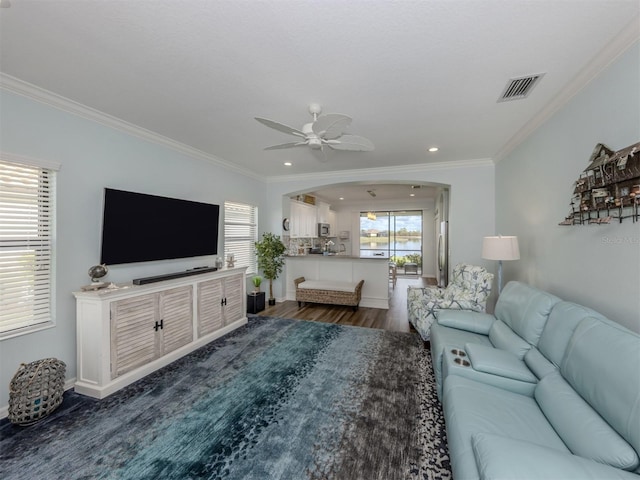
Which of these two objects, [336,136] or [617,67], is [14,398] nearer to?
[336,136]

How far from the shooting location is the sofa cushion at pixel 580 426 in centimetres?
106

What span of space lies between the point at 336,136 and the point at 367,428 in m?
2.45

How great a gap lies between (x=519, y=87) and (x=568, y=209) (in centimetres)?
116

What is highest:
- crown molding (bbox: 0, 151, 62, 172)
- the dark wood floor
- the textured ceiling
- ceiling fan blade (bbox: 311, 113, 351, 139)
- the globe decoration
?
the textured ceiling

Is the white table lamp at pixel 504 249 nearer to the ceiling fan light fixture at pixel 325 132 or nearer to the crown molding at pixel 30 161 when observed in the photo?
the ceiling fan light fixture at pixel 325 132

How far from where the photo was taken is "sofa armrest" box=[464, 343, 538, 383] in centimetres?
176

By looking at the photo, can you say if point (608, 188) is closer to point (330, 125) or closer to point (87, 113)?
point (330, 125)

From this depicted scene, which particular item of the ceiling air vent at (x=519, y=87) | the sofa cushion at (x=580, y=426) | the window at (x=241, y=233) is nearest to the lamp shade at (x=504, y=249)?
the ceiling air vent at (x=519, y=87)

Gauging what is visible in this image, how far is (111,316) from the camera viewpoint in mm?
2500

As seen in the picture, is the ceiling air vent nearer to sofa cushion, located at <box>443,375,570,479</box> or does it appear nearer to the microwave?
sofa cushion, located at <box>443,375,570,479</box>

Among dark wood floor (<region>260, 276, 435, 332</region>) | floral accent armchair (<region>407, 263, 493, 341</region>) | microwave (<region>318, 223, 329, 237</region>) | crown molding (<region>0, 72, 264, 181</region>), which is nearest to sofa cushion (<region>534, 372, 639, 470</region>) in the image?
floral accent armchair (<region>407, 263, 493, 341</region>)

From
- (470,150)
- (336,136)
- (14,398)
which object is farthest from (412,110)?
(14,398)

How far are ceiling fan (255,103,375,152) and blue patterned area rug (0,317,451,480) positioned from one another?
236 cm

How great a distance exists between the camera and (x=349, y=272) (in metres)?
5.74
